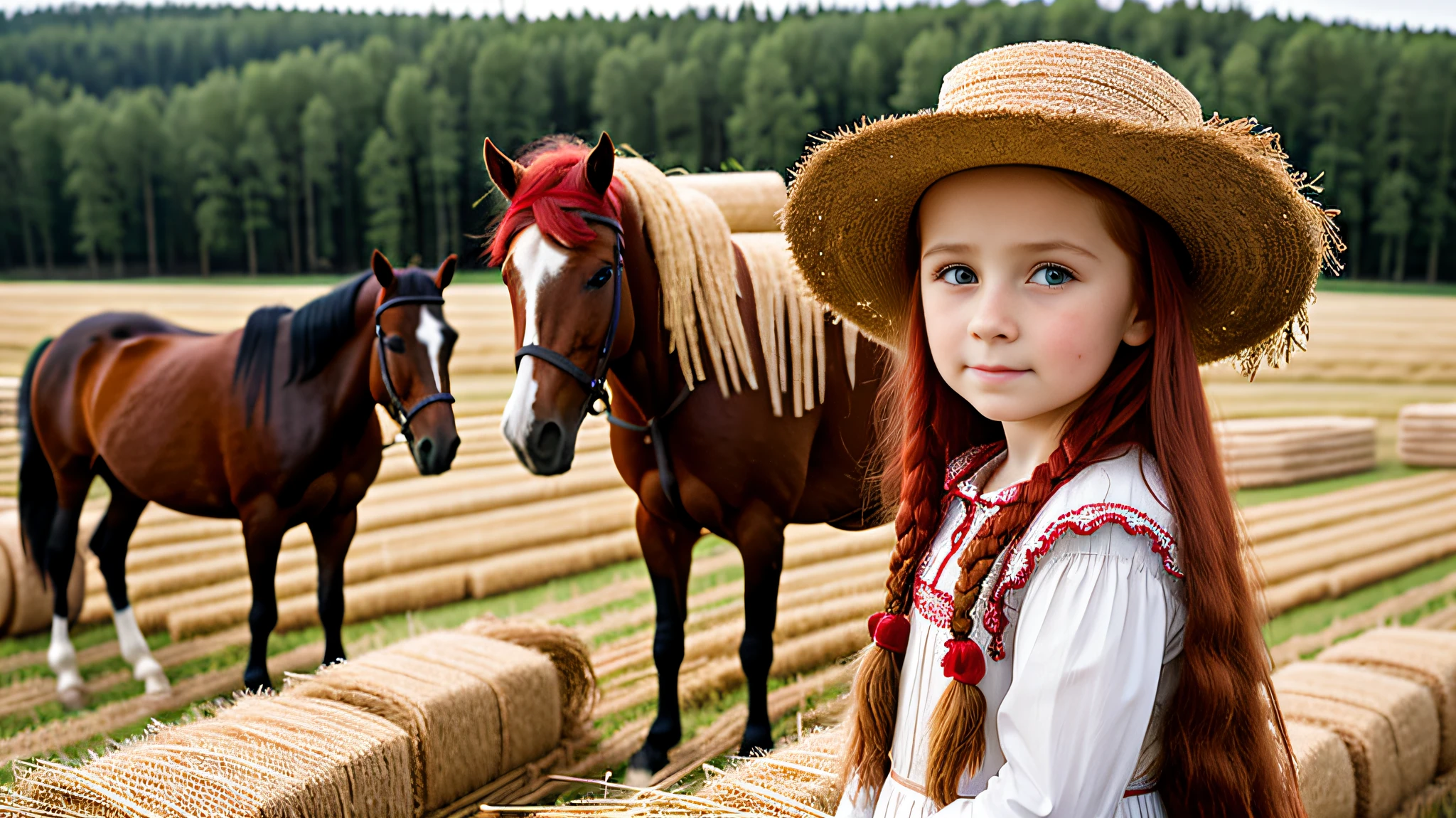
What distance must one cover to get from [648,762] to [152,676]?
8.71 feet

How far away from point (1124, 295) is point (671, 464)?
86.0 inches

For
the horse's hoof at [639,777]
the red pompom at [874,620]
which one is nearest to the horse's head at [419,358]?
the horse's hoof at [639,777]

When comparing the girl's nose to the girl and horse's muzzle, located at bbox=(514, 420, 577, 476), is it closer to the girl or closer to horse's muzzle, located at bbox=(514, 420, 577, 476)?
the girl

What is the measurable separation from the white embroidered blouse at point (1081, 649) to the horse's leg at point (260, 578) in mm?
3431

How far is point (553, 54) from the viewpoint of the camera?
1404 cm

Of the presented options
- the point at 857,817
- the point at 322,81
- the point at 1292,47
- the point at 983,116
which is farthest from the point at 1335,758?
the point at 322,81

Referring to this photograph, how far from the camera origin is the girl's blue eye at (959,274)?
4.34ft

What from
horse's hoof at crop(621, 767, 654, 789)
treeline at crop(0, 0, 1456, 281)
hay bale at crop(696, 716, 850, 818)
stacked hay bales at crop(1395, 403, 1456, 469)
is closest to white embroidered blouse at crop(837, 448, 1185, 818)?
hay bale at crop(696, 716, 850, 818)

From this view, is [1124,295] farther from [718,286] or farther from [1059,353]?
[718,286]

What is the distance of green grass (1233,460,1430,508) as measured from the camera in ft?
25.8

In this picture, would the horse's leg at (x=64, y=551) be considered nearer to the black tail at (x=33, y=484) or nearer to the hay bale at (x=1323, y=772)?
the black tail at (x=33, y=484)

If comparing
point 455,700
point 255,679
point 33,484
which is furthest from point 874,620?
point 33,484

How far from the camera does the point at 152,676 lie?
180 inches

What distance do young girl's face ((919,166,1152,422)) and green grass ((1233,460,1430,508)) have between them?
291 inches
